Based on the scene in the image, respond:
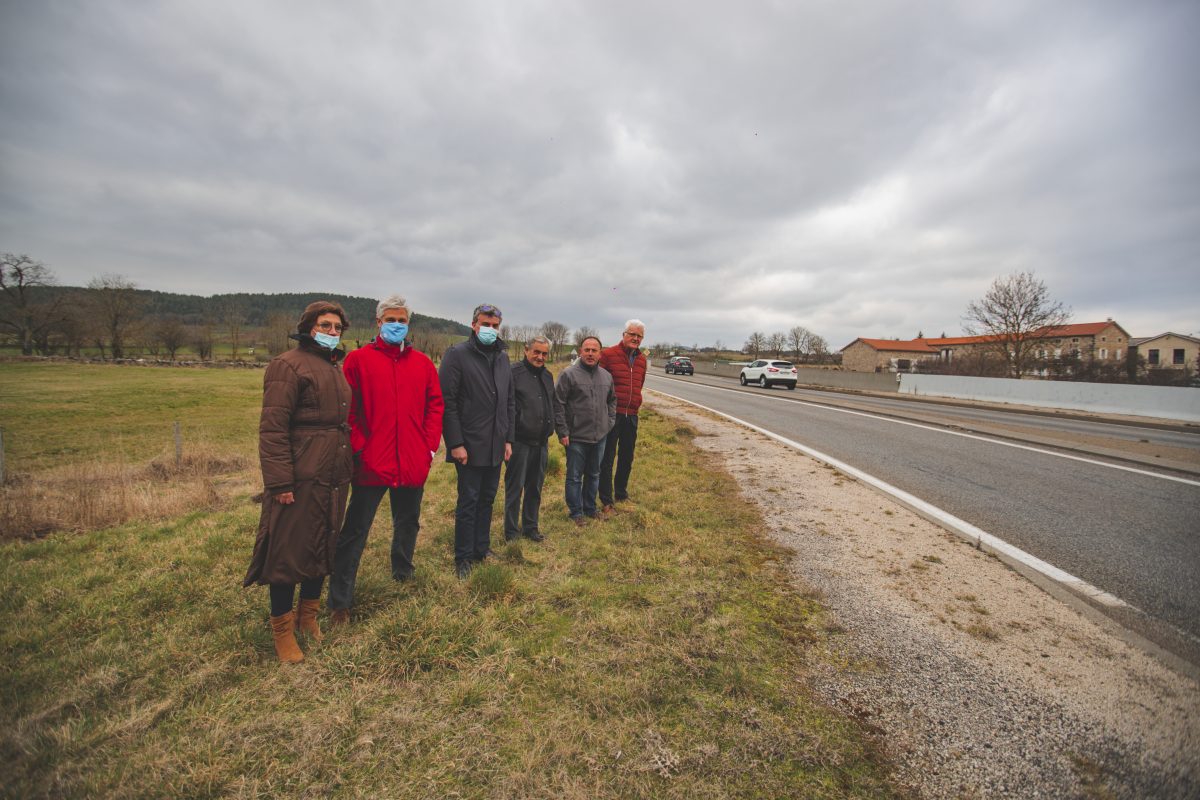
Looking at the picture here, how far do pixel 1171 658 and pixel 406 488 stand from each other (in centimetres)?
479

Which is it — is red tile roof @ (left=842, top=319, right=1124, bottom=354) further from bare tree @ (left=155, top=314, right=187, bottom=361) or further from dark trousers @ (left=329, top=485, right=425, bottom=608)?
bare tree @ (left=155, top=314, right=187, bottom=361)

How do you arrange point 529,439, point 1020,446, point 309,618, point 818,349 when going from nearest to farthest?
point 309,618
point 529,439
point 1020,446
point 818,349

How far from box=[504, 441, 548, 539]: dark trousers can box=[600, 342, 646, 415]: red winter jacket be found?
138 centimetres

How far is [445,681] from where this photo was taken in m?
2.52

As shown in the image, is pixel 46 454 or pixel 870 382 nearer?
pixel 46 454

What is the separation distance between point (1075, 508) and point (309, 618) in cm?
738

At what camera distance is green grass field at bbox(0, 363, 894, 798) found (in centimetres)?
194

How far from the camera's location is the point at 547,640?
290cm

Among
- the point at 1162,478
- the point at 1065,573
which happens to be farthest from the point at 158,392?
the point at 1162,478

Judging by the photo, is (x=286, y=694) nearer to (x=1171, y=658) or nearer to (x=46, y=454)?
(x=1171, y=658)

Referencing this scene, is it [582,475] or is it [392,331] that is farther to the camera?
[582,475]

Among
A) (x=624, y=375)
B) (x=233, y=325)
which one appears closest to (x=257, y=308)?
(x=233, y=325)

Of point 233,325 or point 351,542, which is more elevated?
point 233,325

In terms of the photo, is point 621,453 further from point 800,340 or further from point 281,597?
point 800,340
